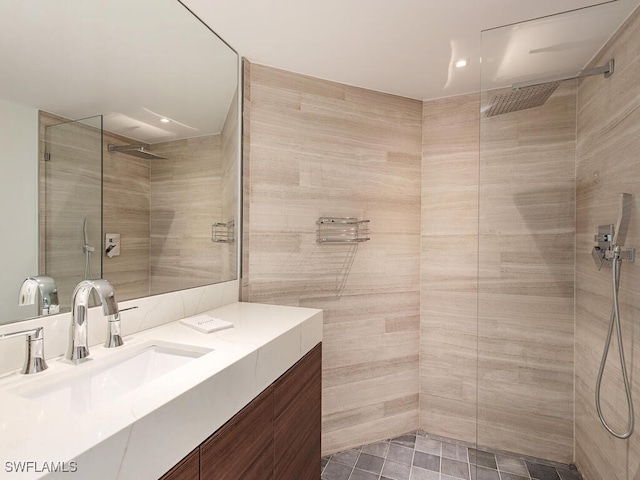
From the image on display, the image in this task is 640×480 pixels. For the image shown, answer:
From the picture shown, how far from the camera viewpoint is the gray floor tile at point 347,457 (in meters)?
2.14

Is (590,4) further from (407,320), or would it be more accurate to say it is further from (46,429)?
(46,429)

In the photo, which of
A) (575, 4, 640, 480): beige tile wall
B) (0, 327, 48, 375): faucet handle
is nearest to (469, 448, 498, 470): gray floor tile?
(575, 4, 640, 480): beige tile wall

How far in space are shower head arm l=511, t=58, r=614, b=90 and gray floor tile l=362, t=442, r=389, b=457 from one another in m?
2.24

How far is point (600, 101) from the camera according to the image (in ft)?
4.88

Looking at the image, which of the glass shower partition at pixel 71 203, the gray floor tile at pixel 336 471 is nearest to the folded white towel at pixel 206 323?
the glass shower partition at pixel 71 203

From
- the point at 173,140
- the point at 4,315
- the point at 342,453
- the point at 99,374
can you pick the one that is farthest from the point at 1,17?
the point at 342,453

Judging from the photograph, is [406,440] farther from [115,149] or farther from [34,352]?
[115,149]

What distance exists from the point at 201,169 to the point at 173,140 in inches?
7.3

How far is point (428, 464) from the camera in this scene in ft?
6.97

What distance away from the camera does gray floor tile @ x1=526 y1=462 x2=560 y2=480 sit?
1.70 metres

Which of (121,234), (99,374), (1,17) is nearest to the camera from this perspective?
(1,17)

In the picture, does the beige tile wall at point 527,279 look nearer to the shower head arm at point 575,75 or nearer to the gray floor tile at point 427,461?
the shower head arm at point 575,75

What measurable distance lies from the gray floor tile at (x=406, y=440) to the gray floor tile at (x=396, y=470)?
22 cm

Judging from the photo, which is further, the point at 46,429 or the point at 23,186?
the point at 23,186
